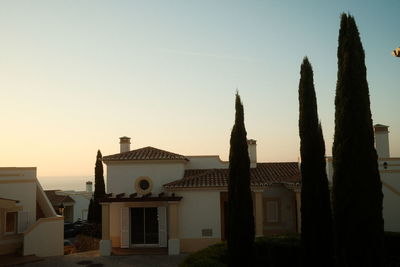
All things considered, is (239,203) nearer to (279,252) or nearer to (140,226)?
(279,252)

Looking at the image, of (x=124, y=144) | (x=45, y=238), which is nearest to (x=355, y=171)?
(x=45, y=238)

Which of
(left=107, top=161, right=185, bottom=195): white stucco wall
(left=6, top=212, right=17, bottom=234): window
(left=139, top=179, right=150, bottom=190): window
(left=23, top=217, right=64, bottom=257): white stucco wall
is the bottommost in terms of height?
(left=23, top=217, right=64, bottom=257): white stucco wall

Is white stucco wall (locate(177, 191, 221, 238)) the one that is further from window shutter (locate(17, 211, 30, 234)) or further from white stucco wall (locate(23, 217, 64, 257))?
window shutter (locate(17, 211, 30, 234))

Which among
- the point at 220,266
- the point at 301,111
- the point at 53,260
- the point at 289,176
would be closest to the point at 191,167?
the point at 289,176

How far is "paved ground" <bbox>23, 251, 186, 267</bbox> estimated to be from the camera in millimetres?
19570

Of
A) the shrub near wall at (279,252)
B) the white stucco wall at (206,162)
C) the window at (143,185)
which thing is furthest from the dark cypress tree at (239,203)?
the white stucco wall at (206,162)

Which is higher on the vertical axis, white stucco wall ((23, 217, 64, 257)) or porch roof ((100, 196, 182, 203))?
porch roof ((100, 196, 182, 203))

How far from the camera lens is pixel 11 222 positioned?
23.7m

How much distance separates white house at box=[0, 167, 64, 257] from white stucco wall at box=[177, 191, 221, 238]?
759 centimetres

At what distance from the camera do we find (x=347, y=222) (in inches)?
444

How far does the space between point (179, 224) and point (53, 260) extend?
7.22m

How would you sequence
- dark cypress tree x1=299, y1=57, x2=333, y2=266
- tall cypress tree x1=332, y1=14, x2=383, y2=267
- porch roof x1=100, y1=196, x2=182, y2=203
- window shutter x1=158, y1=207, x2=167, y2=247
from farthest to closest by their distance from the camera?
1. window shutter x1=158, y1=207, x2=167, y2=247
2. porch roof x1=100, y1=196, x2=182, y2=203
3. dark cypress tree x1=299, y1=57, x2=333, y2=266
4. tall cypress tree x1=332, y1=14, x2=383, y2=267

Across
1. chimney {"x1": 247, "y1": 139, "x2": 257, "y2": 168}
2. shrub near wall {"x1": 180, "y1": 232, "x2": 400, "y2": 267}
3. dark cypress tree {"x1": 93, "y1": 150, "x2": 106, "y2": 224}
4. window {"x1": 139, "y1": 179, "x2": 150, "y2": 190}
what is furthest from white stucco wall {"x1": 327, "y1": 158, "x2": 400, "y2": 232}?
dark cypress tree {"x1": 93, "y1": 150, "x2": 106, "y2": 224}

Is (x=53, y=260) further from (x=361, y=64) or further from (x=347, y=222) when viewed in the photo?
(x=361, y=64)
